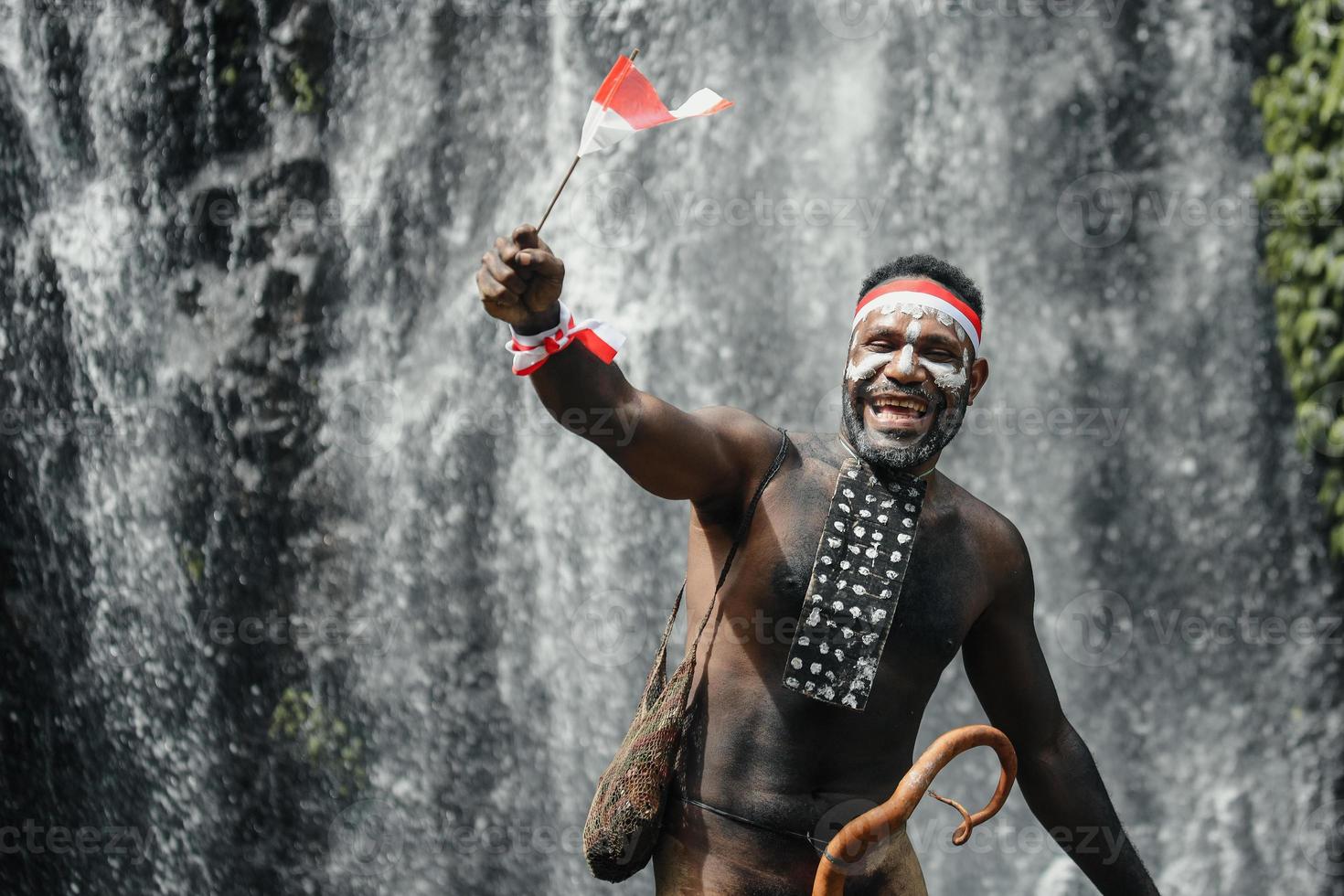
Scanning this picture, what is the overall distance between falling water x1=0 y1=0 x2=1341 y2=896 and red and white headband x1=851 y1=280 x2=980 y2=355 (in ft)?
11.9

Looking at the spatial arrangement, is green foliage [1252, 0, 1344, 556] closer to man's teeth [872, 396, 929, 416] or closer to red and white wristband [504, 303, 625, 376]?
man's teeth [872, 396, 929, 416]

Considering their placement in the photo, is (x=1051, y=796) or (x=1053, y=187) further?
(x=1053, y=187)

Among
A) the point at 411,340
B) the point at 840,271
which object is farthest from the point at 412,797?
the point at 840,271

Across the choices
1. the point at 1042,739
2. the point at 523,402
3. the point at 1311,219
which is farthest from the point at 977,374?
the point at 523,402

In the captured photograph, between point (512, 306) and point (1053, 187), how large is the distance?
4.78 metres

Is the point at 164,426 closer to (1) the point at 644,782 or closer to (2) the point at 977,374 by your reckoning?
(1) the point at 644,782

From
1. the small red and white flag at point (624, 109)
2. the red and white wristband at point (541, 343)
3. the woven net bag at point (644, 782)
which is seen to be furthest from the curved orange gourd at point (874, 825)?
the small red and white flag at point (624, 109)

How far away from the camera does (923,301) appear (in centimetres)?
256

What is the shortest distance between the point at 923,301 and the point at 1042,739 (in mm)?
918

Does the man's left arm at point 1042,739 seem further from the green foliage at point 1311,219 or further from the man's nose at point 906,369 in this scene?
the green foliage at point 1311,219

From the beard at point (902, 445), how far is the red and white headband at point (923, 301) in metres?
0.13

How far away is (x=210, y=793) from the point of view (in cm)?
628

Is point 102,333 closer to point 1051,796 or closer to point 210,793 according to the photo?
point 210,793

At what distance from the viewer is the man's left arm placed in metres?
2.70
